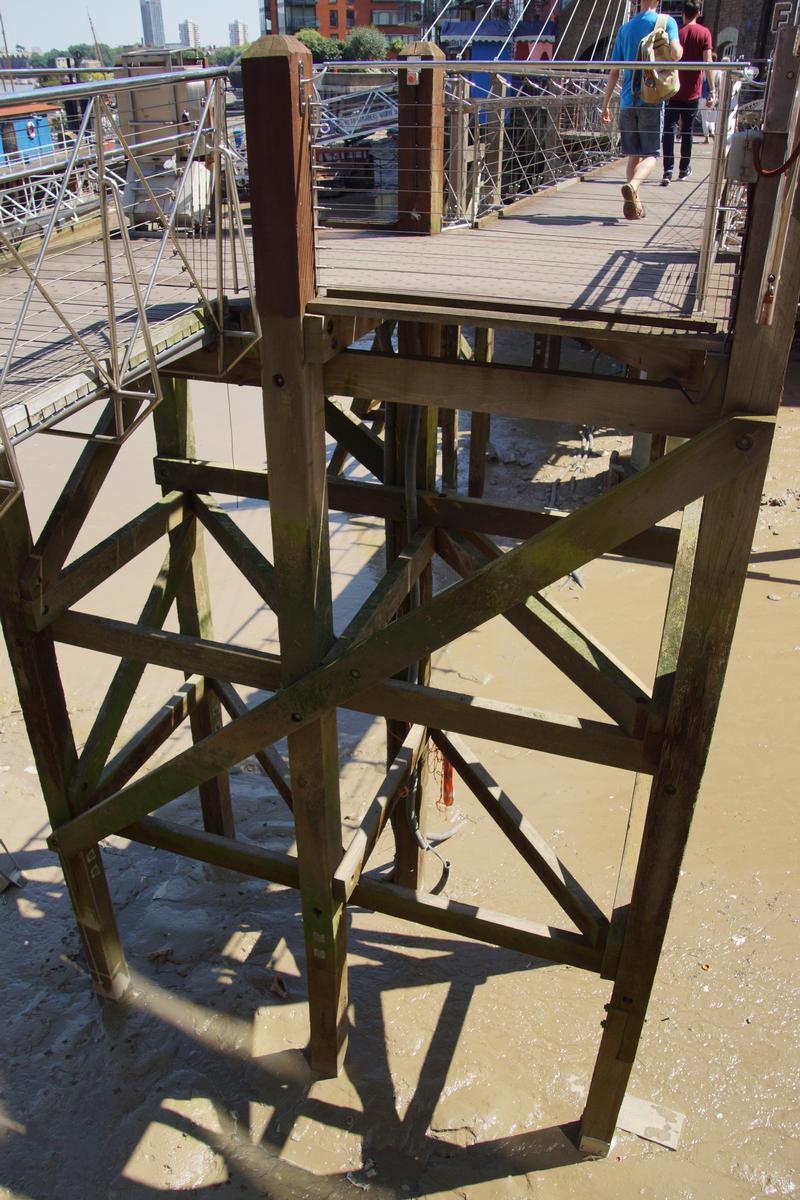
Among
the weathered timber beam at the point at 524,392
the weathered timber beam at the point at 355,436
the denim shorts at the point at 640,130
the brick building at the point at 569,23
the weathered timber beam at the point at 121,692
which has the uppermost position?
the brick building at the point at 569,23

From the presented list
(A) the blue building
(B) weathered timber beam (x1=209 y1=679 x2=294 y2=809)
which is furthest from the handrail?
(B) weathered timber beam (x1=209 y1=679 x2=294 y2=809)

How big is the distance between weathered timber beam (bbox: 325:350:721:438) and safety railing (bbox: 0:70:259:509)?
2.10 feet

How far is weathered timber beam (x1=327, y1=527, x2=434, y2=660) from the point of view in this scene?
4301 mm

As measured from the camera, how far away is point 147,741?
5.77 meters

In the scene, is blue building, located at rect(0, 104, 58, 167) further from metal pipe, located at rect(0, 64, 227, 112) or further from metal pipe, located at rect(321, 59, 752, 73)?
metal pipe, located at rect(321, 59, 752, 73)

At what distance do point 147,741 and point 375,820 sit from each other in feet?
5.15

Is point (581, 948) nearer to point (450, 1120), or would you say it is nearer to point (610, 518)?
point (450, 1120)

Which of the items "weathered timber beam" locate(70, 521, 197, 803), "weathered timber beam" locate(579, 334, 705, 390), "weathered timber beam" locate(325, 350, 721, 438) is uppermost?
"weathered timber beam" locate(579, 334, 705, 390)

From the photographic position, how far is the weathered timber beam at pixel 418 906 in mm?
4750

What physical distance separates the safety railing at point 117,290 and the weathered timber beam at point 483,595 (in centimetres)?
136

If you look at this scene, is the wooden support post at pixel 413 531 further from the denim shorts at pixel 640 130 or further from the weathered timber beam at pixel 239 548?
the denim shorts at pixel 640 130

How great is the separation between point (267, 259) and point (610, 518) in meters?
1.61

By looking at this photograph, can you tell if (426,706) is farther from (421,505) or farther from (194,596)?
(194,596)

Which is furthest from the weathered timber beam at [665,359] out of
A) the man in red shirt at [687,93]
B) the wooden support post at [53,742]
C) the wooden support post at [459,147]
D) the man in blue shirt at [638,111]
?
the man in red shirt at [687,93]
